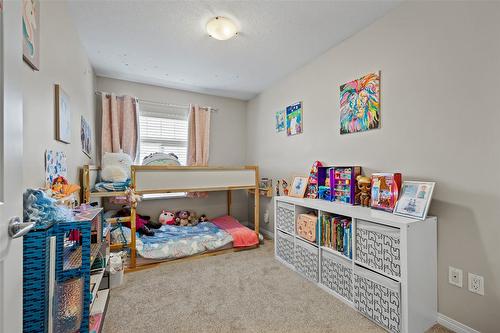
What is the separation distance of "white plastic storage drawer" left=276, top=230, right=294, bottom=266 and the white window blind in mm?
2012

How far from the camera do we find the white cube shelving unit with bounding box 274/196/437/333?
4.45 ft

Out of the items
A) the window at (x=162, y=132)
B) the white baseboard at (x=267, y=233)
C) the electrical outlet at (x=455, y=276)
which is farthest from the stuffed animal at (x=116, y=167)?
the electrical outlet at (x=455, y=276)

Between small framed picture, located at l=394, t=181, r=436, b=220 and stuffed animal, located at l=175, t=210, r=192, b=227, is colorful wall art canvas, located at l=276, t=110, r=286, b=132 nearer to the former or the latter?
small framed picture, located at l=394, t=181, r=436, b=220

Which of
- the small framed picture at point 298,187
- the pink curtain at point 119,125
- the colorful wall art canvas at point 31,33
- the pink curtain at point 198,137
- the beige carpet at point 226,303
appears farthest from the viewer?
the pink curtain at point 198,137

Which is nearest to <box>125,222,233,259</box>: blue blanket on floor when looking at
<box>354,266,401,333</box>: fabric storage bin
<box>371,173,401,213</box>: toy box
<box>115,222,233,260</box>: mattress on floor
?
<box>115,222,233,260</box>: mattress on floor

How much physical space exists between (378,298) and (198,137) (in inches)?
119

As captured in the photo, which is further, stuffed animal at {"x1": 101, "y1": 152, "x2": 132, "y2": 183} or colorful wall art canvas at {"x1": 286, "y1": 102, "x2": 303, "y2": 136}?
colorful wall art canvas at {"x1": 286, "y1": 102, "x2": 303, "y2": 136}

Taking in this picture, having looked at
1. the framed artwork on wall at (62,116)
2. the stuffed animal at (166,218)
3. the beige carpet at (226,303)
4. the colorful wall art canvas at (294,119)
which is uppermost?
the colorful wall art canvas at (294,119)

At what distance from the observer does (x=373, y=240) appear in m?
1.54

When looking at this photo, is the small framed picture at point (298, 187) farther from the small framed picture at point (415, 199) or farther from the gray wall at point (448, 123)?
the small framed picture at point (415, 199)

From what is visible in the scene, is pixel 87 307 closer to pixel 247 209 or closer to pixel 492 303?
pixel 492 303

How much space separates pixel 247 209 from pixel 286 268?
179 cm

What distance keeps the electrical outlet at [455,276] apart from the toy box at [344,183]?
74cm

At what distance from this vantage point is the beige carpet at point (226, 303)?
149 cm
